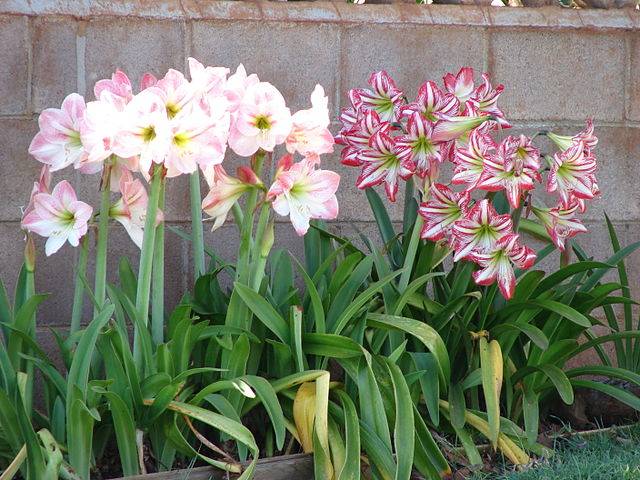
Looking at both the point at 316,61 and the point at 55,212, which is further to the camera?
the point at 316,61

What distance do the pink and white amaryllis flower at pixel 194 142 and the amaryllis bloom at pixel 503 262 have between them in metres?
0.74

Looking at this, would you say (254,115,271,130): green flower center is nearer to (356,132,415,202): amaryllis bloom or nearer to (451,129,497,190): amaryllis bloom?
(356,132,415,202): amaryllis bloom

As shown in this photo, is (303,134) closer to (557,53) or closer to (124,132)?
(124,132)

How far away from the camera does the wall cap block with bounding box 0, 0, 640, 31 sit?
2904mm

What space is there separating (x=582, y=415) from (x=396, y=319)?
0.76 metres

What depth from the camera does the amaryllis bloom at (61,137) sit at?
Answer: 2.24m

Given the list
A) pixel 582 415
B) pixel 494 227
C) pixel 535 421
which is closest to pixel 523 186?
pixel 494 227

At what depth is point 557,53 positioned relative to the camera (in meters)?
3.29

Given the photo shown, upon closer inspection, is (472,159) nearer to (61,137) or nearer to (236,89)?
(236,89)

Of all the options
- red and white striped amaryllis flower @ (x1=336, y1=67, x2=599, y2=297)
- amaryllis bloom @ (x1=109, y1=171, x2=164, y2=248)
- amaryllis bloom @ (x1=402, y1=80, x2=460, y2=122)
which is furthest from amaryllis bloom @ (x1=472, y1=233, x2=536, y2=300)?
amaryllis bloom @ (x1=109, y1=171, x2=164, y2=248)

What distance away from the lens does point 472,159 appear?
2.45 m

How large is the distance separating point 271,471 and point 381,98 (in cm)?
104

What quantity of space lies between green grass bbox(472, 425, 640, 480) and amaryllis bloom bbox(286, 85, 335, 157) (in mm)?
904

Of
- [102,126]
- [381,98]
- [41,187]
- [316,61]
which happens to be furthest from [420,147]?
[41,187]
